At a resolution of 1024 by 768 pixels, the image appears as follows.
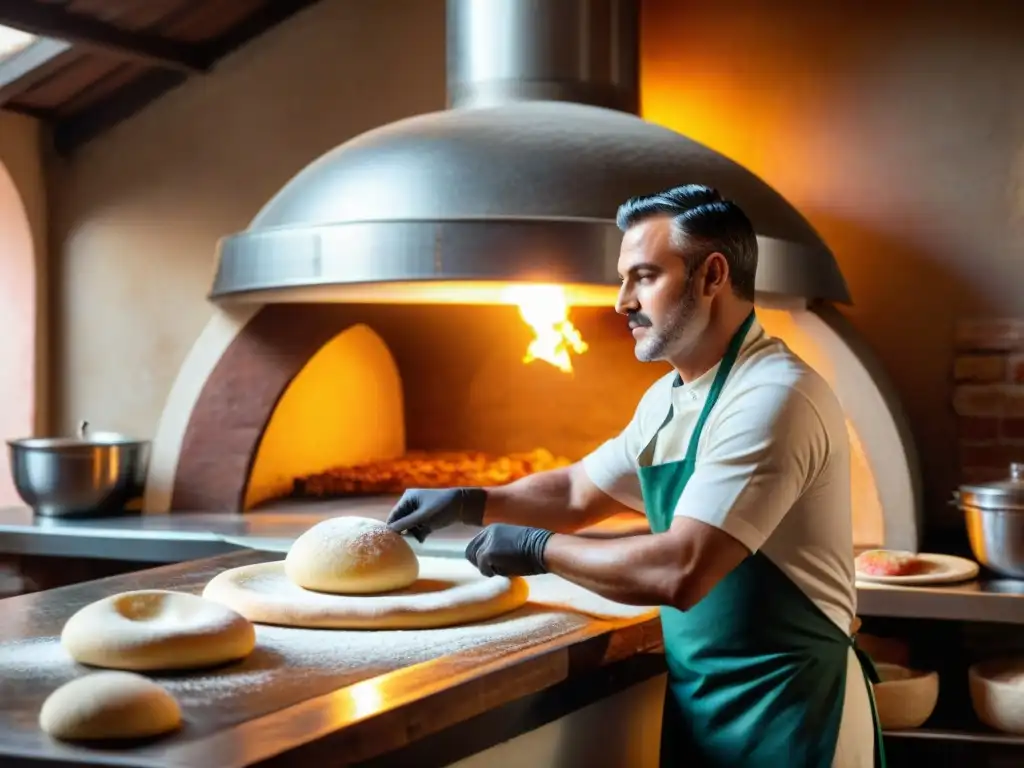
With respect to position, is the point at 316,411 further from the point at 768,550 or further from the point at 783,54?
the point at 768,550

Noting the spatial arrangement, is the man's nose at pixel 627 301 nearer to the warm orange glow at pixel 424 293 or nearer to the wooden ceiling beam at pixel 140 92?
the warm orange glow at pixel 424 293

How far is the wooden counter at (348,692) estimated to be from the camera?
4.81 feet

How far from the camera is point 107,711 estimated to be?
4.83 feet

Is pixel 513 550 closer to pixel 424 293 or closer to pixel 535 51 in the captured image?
pixel 424 293

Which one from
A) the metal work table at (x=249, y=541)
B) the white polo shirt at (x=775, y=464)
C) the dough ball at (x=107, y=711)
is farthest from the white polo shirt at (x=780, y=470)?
the metal work table at (x=249, y=541)

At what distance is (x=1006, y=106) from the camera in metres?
3.79

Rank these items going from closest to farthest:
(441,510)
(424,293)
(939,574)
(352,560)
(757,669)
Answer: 1. (757,669)
2. (352,560)
3. (441,510)
4. (939,574)
5. (424,293)

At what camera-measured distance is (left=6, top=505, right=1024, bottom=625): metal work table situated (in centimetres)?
292

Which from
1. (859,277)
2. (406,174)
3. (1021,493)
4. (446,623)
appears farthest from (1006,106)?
(446,623)

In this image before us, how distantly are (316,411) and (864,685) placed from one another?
2.32m

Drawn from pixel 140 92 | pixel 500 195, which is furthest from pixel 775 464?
pixel 140 92

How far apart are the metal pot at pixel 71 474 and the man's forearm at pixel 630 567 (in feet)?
6.58

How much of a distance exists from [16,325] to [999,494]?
3268 millimetres

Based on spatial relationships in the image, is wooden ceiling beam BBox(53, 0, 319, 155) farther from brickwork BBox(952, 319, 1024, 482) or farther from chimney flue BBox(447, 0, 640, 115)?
brickwork BBox(952, 319, 1024, 482)
